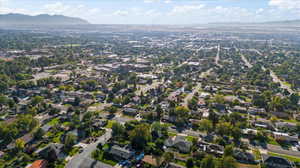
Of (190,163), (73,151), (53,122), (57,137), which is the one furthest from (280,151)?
(53,122)

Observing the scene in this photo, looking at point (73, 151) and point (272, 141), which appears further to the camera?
point (272, 141)

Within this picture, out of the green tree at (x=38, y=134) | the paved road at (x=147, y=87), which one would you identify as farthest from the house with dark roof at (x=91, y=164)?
the paved road at (x=147, y=87)

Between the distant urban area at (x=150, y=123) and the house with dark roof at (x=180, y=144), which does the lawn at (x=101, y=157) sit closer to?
the distant urban area at (x=150, y=123)

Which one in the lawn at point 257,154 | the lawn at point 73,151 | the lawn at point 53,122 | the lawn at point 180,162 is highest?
the lawn at point 53,122

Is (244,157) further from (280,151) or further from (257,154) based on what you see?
(280,151)

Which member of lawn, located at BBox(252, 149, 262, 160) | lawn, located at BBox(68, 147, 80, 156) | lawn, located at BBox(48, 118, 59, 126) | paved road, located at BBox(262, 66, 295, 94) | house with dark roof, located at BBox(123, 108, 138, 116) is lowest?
lawn, located at BBox(252, 149, 262, 160)

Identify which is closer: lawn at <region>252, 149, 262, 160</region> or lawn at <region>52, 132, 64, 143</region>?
lawn at <region>252, 149, 262, 160</region>

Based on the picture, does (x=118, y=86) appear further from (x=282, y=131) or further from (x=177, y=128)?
(x=282, y=131)

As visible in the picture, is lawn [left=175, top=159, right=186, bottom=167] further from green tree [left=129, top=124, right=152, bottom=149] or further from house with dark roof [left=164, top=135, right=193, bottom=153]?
green tree [left=129, top=124, right=152, bottom=149]

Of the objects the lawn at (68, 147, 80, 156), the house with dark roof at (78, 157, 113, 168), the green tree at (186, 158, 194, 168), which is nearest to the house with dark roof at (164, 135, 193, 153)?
the green tree at (186, 158, 194, 168)
